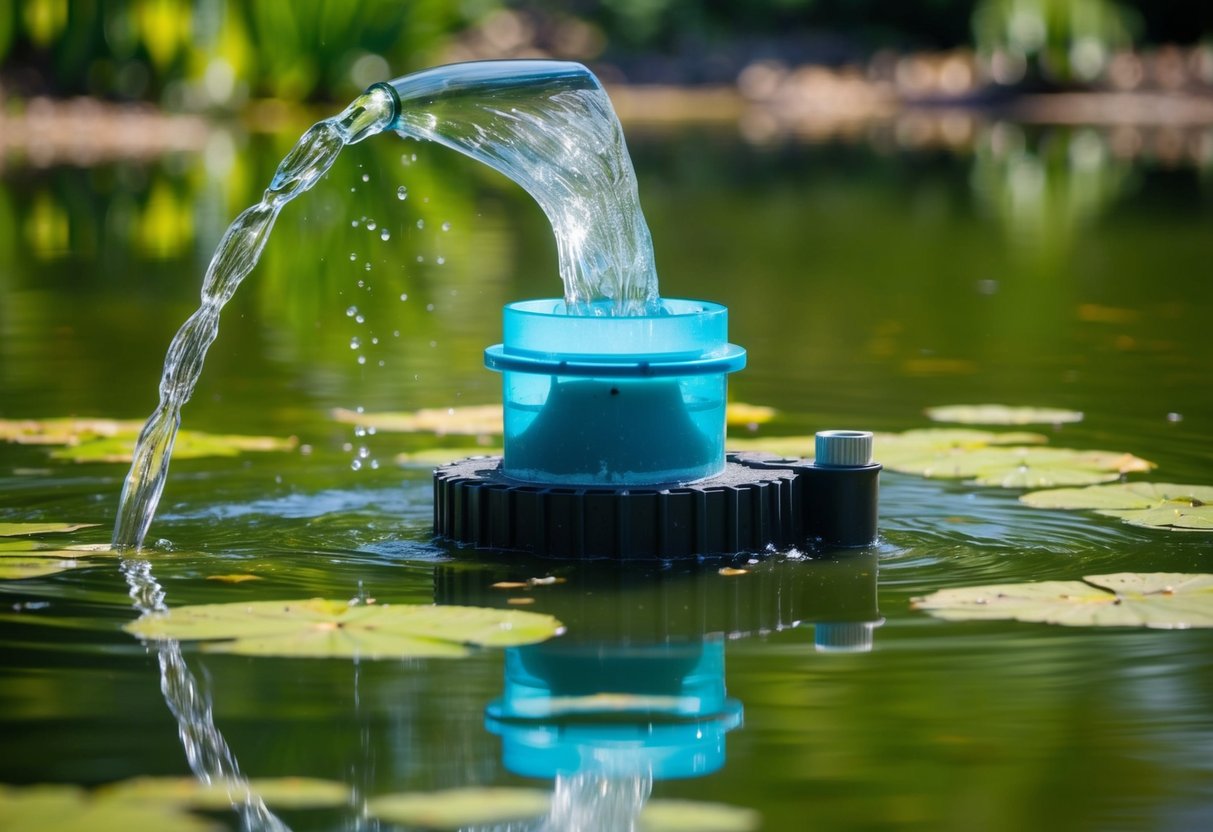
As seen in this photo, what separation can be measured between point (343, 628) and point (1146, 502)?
A: 2102 mm

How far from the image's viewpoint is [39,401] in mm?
6152

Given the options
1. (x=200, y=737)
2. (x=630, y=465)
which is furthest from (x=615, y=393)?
(x=200, y=737)

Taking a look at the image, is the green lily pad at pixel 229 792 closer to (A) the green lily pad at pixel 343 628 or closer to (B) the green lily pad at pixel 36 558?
(A) the green lily pad at pixel 343 628

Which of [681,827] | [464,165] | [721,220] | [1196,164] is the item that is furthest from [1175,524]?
[464,165]

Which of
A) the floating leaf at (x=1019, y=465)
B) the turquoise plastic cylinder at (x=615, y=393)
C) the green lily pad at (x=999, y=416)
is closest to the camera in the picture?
the turquoise plastic cylinder at (x=615, y=393)

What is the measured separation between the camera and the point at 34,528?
442cm

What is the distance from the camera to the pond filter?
4137 millimetres

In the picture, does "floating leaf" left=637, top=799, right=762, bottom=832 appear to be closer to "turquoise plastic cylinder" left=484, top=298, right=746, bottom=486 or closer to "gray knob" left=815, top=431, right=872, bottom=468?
"turquoise plastic cylinder" left=484, top=298, right=746, bottom=486

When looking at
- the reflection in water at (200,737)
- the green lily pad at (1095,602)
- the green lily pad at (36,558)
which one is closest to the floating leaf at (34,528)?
the green lily pad at (36,558)

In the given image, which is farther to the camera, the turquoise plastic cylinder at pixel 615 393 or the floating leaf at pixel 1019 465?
the floating leaf at pixel 1019 465

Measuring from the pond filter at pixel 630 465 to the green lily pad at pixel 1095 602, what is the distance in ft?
1.69

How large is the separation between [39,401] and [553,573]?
2724 millimetres

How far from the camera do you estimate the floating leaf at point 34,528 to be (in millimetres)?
4375

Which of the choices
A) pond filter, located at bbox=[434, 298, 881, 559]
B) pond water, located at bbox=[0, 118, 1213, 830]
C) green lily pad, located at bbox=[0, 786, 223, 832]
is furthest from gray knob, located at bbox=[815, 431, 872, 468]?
green lily pad, located at bbox=[0, 786, 223, 832]
